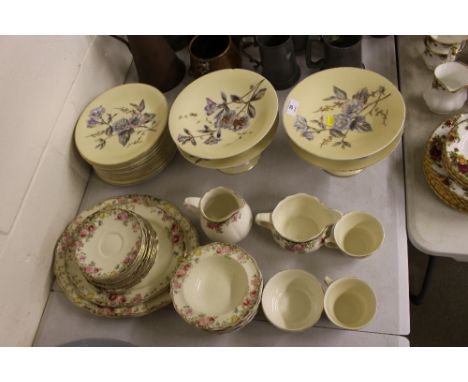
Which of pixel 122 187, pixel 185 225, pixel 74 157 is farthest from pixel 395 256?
pixel 74 157

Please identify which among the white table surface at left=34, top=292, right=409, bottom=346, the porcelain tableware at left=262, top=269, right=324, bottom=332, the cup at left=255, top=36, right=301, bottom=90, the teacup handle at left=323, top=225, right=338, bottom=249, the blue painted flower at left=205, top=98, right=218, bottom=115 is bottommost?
the white table surface at left=34, top=292, right=409, bottom=346

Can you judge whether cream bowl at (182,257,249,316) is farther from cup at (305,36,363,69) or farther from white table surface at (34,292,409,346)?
cup at (305,36,363,69)

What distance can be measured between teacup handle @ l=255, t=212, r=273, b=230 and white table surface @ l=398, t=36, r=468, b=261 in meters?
0.29

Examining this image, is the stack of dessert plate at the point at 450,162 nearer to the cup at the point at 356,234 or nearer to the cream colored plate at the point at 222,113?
the cup at the point at 356,234

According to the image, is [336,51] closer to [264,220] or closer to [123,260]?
[264,220]

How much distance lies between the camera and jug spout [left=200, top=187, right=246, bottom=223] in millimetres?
858

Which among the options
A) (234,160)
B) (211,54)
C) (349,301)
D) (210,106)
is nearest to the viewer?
(349,301)

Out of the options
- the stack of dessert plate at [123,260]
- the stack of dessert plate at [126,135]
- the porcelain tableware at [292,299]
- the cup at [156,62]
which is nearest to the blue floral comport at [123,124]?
the stack of dessert plate at [126,135]

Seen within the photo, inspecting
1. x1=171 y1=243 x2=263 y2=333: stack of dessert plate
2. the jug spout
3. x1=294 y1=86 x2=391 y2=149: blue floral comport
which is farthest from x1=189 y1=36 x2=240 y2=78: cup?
x1=171 y1=243 x2=263 y2=333: stack of dessert plate

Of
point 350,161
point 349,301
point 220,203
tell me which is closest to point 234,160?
point 220,203

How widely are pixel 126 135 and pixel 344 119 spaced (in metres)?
0.52

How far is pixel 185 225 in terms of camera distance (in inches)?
35.8

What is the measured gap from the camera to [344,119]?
3.11 feet

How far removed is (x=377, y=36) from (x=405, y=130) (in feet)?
1.13
